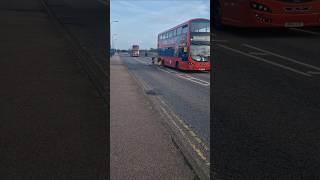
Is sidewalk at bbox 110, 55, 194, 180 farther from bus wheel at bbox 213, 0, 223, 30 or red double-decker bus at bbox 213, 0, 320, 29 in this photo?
bus wheel at bbox 213, 0, 223, 30

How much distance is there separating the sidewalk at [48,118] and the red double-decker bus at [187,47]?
610 cm

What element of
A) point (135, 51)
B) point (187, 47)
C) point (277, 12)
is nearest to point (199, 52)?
point (187, 47)

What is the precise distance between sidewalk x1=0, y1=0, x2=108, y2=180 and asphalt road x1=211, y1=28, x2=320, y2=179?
89.3 inches

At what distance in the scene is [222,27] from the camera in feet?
60.1

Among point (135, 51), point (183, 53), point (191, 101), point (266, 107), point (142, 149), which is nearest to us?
point (142, 149)

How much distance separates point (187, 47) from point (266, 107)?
11402mm

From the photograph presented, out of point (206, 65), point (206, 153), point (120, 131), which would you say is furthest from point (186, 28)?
point (206, 153)

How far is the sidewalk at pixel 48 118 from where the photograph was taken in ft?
18.6

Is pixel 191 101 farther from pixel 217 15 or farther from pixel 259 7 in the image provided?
pixel 217 15

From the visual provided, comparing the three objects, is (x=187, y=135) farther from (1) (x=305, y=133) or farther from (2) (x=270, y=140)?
(1) (x=305, y=133)

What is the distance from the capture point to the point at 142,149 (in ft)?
21.3

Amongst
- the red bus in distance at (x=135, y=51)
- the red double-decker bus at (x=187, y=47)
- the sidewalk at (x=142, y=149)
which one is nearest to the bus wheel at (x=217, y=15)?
the red double-decker bus at (x=187, y=47)

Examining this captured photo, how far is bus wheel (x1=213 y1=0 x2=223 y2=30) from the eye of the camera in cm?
1667

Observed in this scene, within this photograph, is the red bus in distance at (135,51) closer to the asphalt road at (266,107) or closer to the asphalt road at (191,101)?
the asphalt road at (191,101)
